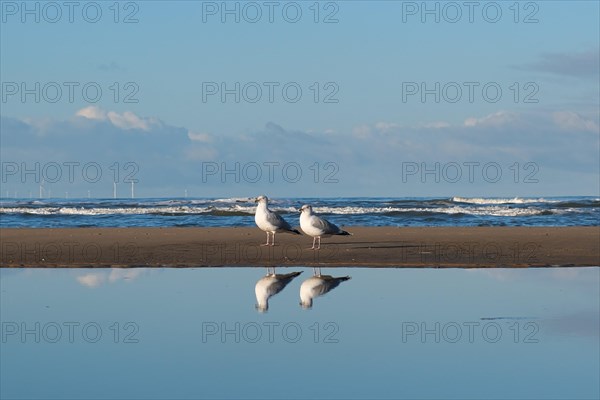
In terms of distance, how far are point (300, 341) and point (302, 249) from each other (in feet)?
37.6

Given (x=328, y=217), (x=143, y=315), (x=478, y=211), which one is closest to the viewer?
(x=143, y=315)

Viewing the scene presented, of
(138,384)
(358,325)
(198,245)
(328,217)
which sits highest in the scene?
(328,217)

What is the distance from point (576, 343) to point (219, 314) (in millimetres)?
3367

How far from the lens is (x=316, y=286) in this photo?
12.1 meters

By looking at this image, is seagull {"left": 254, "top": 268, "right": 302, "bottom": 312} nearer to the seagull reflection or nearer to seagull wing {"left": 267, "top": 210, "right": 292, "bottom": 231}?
the seagull reflection

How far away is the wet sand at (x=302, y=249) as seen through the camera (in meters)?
16.4

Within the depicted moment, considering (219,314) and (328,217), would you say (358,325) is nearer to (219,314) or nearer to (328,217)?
(219,314)

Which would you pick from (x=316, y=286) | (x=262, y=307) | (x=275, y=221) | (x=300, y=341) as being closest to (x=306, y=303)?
(x=262, y=307)

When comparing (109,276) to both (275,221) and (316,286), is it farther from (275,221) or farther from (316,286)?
(275,221)

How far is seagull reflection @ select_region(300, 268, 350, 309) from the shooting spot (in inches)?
418

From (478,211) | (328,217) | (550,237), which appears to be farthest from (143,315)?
(478,211)

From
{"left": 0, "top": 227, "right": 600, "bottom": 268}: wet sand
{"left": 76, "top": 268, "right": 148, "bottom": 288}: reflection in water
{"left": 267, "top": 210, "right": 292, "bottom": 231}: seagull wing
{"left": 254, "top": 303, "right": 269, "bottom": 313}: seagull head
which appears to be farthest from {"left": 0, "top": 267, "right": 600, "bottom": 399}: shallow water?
{"left": 267, "top": 210, "right": 292, "bottom": 231}: seagull wing

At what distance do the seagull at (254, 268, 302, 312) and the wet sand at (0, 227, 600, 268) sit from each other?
202 cm

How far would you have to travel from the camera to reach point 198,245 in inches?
809
